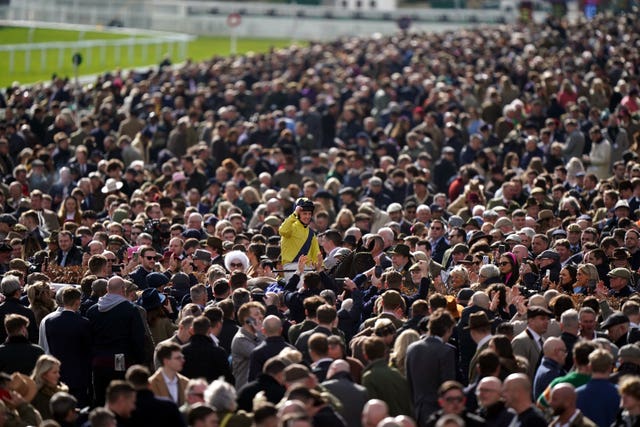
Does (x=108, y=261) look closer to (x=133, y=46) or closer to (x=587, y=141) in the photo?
(x=587, y=141)

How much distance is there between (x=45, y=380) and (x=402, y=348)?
2.68 metres

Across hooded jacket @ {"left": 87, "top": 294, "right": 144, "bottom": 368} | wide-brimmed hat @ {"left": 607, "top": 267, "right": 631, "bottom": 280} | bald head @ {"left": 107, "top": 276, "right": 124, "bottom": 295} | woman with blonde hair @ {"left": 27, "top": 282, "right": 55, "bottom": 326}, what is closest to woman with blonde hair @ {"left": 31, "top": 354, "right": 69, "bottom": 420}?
hooded jacket @ {"left": 87, "top": 294, "right": 144, "bottom": 368}

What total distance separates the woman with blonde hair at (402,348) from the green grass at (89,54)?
33.2m

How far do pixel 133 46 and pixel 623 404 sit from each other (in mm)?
48348

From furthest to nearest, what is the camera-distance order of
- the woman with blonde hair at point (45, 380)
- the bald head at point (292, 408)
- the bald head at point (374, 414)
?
the woman with blonde hair at point (45, 380) < the bald head at point (374, 414) < the bald head at point (292, 408)

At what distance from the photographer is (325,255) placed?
17406 millimetres

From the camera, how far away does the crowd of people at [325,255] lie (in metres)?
10.6

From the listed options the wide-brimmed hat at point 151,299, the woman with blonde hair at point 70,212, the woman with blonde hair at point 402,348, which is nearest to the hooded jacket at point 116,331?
the wide-brimmed hat at point 151,299

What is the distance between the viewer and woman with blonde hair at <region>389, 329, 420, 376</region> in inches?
463

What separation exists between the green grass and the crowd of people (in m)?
13.9

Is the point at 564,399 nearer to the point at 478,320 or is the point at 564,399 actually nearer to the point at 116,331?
the point at 478,320

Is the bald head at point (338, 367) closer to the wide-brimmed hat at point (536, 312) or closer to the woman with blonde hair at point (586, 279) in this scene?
the wide-brimmed hat at point (536, 312)

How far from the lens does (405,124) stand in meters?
28.0

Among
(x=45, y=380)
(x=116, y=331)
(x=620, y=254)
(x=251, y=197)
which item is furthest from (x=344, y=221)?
(x=45, y=380)
